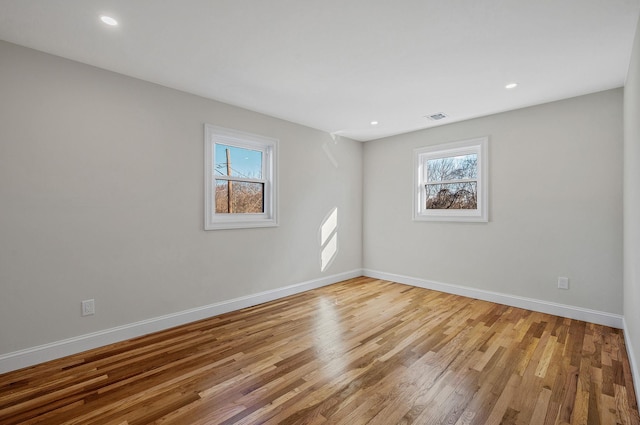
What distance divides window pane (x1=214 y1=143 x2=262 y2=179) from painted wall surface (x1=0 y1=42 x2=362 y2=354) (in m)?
0.27

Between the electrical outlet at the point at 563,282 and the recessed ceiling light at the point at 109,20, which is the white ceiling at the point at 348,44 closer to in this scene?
the recessed ceiling light at the point at 109,20

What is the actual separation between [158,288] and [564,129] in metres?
4.75

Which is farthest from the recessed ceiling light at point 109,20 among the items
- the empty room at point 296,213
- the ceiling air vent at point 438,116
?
the ceiling air vent at point 438,116

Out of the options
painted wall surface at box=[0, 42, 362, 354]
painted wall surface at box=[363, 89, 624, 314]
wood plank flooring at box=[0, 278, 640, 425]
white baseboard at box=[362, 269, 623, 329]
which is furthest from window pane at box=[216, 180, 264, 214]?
white baseboard at box=[362, 269, 623, 329]

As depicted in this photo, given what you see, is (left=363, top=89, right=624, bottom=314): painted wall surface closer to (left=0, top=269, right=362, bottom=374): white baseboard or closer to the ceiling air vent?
the ceiling air vent

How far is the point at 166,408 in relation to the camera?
1.83 m

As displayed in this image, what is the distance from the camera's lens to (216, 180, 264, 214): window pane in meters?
Result: 3.64

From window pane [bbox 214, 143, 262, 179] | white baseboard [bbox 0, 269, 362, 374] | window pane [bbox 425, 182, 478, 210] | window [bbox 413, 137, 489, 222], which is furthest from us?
window pane [bbox 425, 182, 478, 210]

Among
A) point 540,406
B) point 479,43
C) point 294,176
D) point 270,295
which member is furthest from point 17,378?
point 479,43

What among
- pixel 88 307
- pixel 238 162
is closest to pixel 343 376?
pixel 88 307

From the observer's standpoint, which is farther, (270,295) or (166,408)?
(270,295)

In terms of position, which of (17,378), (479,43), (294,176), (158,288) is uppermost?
(479,43)

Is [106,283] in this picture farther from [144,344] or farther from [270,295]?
[270,295]

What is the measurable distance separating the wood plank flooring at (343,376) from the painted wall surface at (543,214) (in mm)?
557
